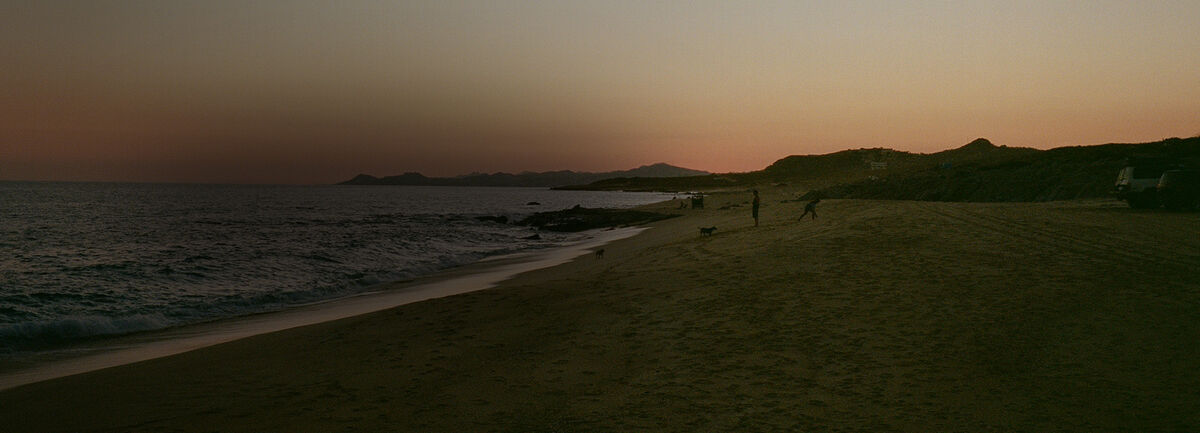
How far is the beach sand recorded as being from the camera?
5457 mm

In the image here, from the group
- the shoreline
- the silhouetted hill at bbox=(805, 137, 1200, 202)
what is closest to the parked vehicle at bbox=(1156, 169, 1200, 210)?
the silhouetted hill at bbox=(805, 137, 1200, 202)

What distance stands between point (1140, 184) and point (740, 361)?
25407mm

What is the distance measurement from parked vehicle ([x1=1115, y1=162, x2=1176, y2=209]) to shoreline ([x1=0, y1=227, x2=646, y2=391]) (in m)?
22.6

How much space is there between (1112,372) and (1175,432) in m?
1.54

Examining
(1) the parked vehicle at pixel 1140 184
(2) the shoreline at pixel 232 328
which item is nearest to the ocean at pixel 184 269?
(2) the shoreline at pixel 232 328

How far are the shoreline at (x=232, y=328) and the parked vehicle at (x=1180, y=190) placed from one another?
2267 centimetres

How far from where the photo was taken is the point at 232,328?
12234mm

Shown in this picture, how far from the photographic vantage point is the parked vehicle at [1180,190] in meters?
21.8

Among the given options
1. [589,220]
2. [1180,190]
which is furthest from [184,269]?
[1180,190]

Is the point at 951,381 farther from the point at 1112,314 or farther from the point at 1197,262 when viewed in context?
the point at 1197,262

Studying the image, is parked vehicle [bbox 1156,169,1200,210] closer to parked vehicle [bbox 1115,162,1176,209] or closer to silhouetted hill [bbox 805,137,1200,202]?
parked vehicle [bbox 1115,162,1176,209]

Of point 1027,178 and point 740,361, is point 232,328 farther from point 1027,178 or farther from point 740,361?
point 1027,178

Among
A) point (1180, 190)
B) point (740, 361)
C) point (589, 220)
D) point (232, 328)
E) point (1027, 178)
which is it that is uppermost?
point (1027, 178)

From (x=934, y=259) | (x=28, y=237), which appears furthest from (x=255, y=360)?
(x=28, y=237)
